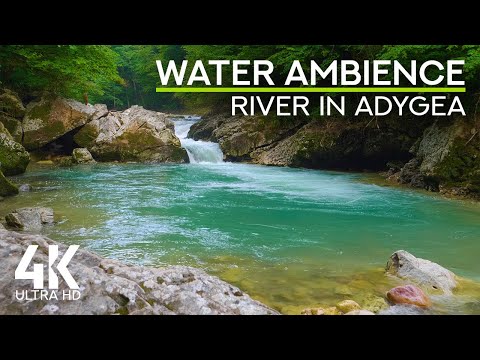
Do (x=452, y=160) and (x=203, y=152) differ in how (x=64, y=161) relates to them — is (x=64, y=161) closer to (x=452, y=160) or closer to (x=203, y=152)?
(x=203, y=152)

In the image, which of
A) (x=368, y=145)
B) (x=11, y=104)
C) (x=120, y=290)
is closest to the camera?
(x=120, y=290)

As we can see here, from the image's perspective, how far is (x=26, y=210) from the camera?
7316 mm

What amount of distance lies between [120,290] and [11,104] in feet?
50.9

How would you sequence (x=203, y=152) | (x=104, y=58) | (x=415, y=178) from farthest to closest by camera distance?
1. (x=203, y=152)
2. (x=104, y=58)
3. (x=415, y=178)

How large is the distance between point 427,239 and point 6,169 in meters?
11.1

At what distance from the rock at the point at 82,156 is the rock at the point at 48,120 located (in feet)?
2.92

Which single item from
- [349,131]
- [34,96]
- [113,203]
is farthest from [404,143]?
[34,96]

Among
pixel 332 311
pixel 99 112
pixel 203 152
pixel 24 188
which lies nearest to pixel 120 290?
pixel 332 311

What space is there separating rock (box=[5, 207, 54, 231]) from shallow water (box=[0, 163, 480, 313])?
0.28 metres

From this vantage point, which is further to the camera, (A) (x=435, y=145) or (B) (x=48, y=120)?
(B) (x=48, y=120)

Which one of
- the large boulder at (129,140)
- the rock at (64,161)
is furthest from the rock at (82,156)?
the large boulder at (129,140)

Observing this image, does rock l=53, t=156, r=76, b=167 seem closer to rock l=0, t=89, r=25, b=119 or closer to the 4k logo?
rock l=0, t=89, r=25, b=119

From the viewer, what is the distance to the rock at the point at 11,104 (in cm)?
1580

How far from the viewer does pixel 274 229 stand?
756cm
